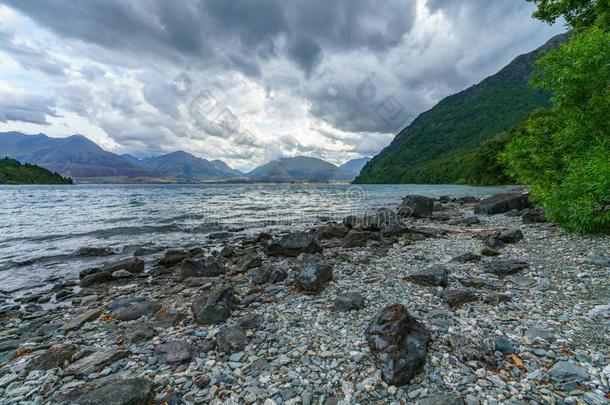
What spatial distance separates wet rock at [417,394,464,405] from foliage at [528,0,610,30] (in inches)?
948

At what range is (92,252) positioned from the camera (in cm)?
1884

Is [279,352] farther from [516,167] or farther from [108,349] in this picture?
[516,167]

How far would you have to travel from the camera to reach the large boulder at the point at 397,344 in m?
5.14

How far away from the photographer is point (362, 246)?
710 inches

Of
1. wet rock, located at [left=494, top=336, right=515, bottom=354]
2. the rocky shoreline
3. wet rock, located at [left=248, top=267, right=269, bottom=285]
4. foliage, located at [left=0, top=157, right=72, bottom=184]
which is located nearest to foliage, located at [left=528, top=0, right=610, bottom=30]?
the rocky shoreline

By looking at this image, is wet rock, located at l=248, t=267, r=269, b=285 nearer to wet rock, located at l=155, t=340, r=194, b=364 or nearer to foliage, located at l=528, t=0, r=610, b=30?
wet rock, located at l=155, t=340, r=194, b=364

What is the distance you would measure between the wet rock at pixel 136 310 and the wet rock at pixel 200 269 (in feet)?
12.0

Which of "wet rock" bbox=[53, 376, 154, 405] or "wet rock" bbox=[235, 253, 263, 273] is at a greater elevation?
"wet rock" bbox=[53, 376, 154, 405]

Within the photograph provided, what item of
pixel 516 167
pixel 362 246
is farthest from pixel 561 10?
pixel 362 246

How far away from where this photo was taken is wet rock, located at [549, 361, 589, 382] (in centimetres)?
468

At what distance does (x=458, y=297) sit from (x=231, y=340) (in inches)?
250

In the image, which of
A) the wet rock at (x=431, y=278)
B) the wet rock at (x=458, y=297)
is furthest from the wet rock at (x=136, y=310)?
the wet rock at (x=458, y=297)

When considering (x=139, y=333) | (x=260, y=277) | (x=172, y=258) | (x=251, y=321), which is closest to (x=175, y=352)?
(x=139, y=333)

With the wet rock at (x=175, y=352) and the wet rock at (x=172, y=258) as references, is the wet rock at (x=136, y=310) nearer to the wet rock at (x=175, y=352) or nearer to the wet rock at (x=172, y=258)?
the wet rock at (x=175, y=352)
